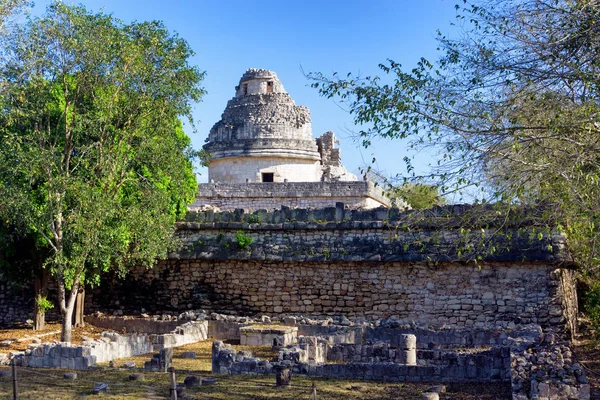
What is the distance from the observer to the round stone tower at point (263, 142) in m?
30.9

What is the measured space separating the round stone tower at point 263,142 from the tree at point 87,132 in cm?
1251

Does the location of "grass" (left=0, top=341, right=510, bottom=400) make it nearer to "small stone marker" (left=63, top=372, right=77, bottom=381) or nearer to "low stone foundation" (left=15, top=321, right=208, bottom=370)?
"small stone marker" (left=63, top=372, right=77, bottom=381)

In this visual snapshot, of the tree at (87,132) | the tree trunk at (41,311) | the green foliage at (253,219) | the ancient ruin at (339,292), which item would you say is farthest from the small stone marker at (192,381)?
the tree trunk at (41,311)

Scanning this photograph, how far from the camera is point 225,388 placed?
35.3 feet

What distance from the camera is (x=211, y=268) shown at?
827 inches

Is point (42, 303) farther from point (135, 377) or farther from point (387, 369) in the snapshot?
point (387, 369)

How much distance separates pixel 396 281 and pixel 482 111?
31.1 ft

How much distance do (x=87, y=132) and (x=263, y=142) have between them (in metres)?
14.0

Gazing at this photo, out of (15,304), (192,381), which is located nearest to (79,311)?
(15,304)

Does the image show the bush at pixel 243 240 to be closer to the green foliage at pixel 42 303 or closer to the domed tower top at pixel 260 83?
the green foliage at pixel 42 303

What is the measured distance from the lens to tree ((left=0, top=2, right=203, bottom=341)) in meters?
16.0

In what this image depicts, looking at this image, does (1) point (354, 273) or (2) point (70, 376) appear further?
(1) point (354, 273)

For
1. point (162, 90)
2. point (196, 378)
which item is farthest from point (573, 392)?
point (162, 90)

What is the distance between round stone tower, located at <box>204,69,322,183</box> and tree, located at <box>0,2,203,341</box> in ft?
41.0
